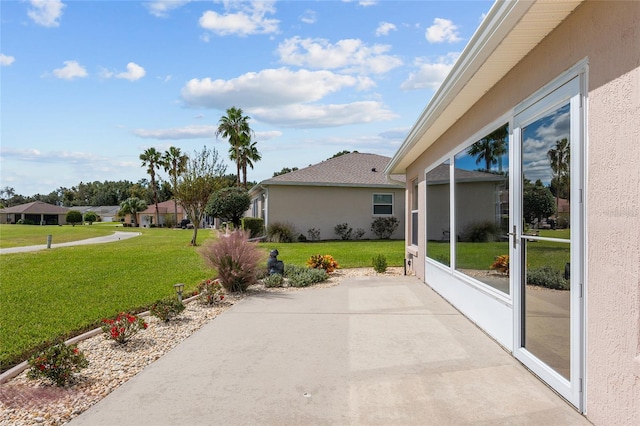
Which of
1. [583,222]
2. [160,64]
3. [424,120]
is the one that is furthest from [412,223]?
[583,222]

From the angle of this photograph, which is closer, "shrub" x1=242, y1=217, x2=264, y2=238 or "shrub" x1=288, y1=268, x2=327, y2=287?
"shrub" x1=288, y1=268, x2=327, y2=287

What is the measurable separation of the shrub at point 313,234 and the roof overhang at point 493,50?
629 inches

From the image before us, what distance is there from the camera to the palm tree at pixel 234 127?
122 feet

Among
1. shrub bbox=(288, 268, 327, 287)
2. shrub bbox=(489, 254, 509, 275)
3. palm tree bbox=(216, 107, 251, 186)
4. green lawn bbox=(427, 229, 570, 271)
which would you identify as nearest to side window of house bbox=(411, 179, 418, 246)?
green lawn bbox=(427, 229, 570, 271)

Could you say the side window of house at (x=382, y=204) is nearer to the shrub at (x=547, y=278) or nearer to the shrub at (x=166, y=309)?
the shrub at (x=166, y=309)

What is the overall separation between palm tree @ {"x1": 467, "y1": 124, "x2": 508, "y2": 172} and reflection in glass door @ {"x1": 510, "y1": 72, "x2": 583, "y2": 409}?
0.47 meters

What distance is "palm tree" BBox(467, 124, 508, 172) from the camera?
15.8 ft

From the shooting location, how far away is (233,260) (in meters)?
8.30

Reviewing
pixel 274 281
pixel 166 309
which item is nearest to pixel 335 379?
pixel 166 309

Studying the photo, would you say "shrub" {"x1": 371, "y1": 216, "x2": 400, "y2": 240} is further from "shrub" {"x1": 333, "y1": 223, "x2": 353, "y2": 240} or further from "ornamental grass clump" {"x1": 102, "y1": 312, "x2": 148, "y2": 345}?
"ornamental grass clump" {"x1": 102, "y1": 312, "x2": 148, "y2": 345}

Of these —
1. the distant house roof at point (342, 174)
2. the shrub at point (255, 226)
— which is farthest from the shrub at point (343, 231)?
the shrub at point (255, 226)

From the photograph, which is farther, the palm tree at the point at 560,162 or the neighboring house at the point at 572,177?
the palm tree at the point at 560,162

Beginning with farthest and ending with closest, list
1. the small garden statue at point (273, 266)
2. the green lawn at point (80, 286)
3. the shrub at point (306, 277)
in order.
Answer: the small garden statue at point (273, 266)
the shrub at point (306, 277)
the green lawn at point (80, 286)

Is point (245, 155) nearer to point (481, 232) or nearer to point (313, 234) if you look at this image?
point (313, 234)
